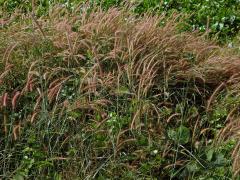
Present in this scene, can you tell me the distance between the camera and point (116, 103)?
4926mm

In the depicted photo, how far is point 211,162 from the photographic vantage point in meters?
4.48

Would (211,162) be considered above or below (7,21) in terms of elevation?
below

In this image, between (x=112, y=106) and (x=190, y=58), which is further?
(x=190, y=58)

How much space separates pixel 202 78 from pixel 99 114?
2.75ft

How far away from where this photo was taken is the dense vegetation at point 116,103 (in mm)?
4531

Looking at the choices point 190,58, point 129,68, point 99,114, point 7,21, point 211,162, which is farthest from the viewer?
point 7,21

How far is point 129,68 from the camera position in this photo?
5.09m

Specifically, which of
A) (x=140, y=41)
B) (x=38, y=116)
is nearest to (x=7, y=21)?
(x=140, y=41)

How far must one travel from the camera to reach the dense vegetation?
4.53 metres

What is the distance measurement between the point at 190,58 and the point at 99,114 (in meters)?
1.02

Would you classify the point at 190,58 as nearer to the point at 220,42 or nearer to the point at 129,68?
the point at 129,68

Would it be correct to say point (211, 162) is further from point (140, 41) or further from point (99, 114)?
point (140, 41)

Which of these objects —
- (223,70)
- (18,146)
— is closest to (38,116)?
(18,146)

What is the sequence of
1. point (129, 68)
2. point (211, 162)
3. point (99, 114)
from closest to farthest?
1. point (211, 162)
2. point (99, 114)
3. point (129, 68)
